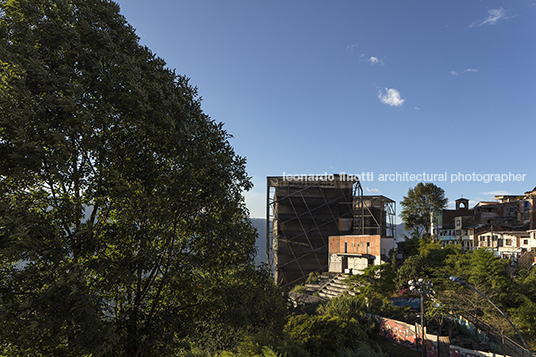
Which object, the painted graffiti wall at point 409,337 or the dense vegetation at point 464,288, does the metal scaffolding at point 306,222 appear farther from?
the painted graffiti wall at point 409,337

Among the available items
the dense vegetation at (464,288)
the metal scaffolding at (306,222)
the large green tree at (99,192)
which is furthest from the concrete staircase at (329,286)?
the large green tree at (99,192)

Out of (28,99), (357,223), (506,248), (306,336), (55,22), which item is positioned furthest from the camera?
(357,223)

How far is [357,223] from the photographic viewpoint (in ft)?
158

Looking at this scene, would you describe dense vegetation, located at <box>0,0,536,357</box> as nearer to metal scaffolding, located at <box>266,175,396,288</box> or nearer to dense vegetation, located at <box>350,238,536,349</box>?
dense vegetation, located at <box>350,238,536,349</box>

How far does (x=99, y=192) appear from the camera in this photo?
23.4ft

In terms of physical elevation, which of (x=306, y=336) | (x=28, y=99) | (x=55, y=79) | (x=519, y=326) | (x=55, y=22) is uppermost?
(x=55, y=22)

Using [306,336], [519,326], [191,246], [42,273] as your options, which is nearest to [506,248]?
[519,326]

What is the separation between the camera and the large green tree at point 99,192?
6070 millimetres

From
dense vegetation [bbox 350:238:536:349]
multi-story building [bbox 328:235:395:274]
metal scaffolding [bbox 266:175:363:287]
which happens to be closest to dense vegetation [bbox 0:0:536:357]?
dense vegetation [bbox 350:238:536:349]

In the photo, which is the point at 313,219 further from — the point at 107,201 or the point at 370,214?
the point at 107,201

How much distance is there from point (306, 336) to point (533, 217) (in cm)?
4627

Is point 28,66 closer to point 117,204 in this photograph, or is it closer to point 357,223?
point 117,204

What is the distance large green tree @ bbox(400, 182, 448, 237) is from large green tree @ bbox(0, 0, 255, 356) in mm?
57380

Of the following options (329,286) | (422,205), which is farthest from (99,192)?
(422,205)
